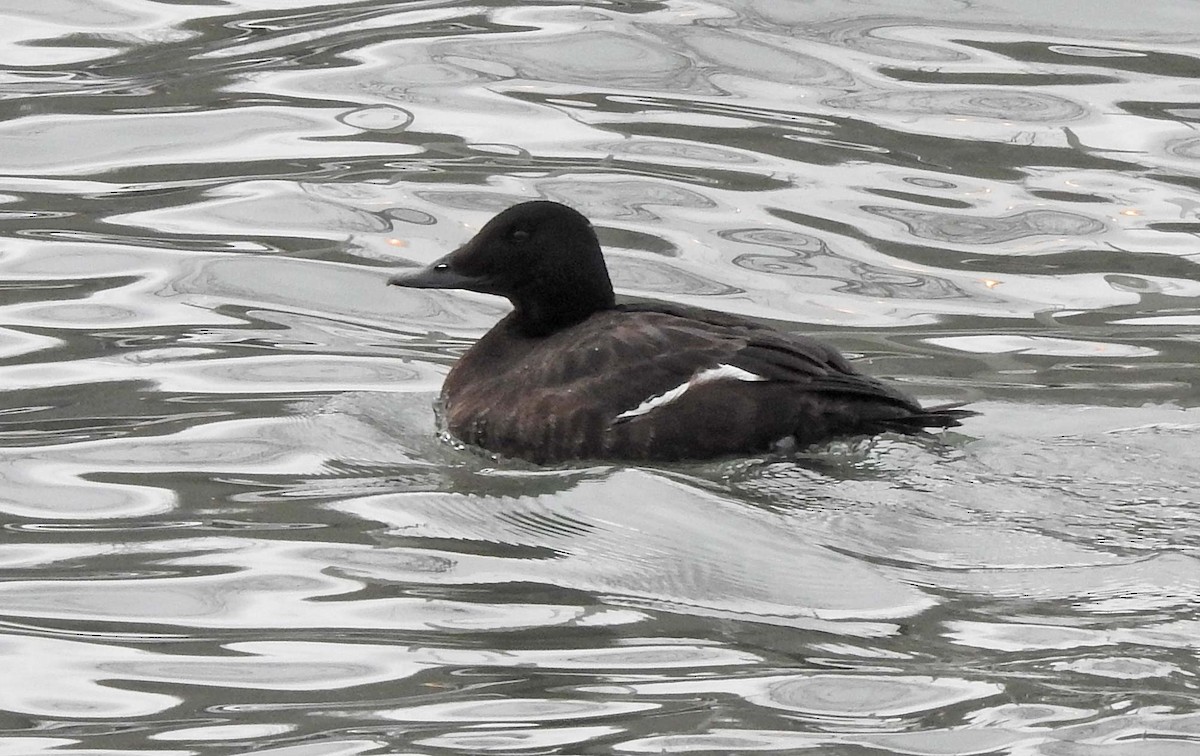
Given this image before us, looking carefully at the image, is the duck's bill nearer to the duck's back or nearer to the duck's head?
the duck's head

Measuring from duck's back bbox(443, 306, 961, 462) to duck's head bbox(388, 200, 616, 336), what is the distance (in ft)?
1.50

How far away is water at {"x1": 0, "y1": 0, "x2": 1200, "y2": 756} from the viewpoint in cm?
485

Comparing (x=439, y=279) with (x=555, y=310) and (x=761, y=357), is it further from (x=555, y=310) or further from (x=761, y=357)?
(x=761, y=357)

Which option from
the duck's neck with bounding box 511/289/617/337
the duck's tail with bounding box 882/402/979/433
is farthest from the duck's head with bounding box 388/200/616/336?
the duck's tail with bounding box 882/402/979/433

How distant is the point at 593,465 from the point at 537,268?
0.98 m

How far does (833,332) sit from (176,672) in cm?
426

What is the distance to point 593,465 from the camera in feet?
22.4

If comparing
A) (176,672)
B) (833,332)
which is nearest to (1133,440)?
(833,332)

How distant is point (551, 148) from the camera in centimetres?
1091

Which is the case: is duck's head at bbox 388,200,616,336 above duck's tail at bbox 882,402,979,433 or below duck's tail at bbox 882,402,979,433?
above

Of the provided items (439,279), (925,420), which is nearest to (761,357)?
(925,420)

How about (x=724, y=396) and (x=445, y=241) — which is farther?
(x=445, y=241)

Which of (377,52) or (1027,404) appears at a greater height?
(377,52)

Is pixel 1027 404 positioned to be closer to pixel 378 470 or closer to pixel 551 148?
pixel 378 470
